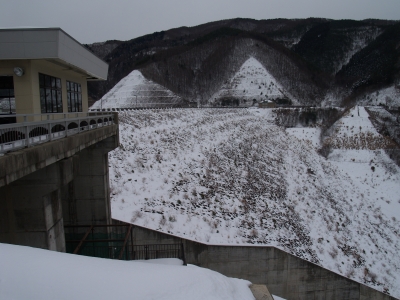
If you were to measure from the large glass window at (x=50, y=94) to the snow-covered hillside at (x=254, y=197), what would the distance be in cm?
611

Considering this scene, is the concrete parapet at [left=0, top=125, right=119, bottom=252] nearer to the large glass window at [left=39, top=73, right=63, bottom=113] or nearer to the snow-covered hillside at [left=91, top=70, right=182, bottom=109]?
the large glass window at [left=39, top=73, right=63, bottom=113]

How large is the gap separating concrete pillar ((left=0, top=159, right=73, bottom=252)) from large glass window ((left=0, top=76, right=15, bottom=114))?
3.99 metres

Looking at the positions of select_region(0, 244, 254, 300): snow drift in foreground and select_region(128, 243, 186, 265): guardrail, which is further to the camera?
select_region(128, 243, 186, 265): guardrail

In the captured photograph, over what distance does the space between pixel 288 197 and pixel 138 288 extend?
19432mm

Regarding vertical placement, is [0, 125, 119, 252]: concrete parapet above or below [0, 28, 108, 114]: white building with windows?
below

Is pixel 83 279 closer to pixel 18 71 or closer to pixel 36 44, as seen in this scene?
pixel 18 71

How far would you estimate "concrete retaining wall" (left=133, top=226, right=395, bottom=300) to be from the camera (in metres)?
13.6

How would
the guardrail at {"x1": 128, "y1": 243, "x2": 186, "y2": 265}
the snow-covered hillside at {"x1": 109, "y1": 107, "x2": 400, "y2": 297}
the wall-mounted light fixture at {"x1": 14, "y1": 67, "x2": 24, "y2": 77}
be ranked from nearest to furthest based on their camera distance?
the wall-mounted light fixture at {"x1": 14, "y1": 67, "x2": 24, "y2": 77}
the guardrail at {"x1": 128, "y1": 243, "x2": 186, "y2": 265}
the snow-covered hillside at {"x1": 109, "y1": 107, "x2": 400, "y2": 297}

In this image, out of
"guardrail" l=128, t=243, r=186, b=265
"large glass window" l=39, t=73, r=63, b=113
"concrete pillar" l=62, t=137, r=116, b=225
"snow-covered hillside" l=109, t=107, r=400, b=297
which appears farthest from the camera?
"snow-covered hillside" l=109, t=107, r=400, b=297

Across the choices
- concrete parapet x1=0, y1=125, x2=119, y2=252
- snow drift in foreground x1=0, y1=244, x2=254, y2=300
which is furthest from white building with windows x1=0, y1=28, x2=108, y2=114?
snow drift in foreground x1=0, y1=244, x2=254, y2=300

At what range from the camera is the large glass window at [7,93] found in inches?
406

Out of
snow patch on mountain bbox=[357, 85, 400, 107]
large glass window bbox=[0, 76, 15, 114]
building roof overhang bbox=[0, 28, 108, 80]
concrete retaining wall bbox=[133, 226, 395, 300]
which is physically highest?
snow patch on mountain bbox=[357, 85, 400, 107]

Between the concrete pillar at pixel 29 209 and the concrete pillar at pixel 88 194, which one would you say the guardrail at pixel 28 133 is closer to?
the concrete pillar at pixel 29 209

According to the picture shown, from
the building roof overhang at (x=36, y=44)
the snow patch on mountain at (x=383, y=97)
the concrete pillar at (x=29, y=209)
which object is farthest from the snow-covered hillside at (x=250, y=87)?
the concrete pillar at (x=29, y=209)
